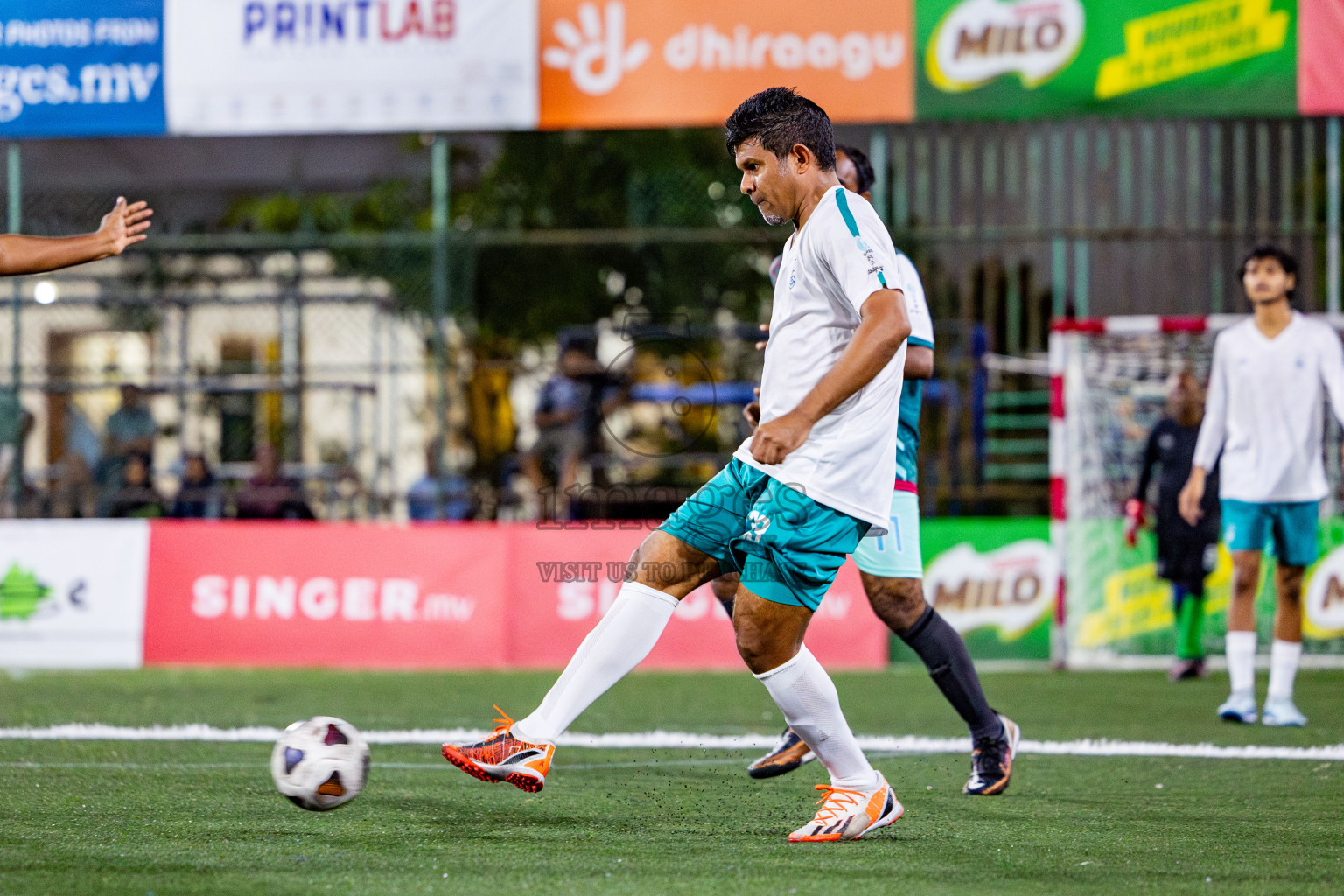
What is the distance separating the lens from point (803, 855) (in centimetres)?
379

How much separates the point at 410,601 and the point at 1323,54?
7685 mm

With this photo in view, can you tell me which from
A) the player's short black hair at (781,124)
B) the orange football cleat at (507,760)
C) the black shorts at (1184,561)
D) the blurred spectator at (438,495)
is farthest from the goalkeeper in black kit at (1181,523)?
the orange football cleat at (507,760)

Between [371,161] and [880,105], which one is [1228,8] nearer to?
[880,105]

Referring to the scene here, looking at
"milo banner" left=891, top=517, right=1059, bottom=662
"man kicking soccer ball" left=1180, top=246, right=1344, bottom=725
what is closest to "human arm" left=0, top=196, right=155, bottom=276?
"man kicking soccer ball" left=1180, top=246, right=1344, bottom=725

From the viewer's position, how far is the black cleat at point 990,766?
4.85 metres

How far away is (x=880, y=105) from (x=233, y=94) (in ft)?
16.4

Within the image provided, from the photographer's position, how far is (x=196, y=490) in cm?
1162

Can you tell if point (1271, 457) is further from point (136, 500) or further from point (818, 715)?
point (136, 500)

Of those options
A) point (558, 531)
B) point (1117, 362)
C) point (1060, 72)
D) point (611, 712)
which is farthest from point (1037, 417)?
point (611, 712)

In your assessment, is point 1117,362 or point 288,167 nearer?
point 1117,362

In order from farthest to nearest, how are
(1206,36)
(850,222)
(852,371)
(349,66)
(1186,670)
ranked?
(349,66)
(1206,36)
(1186,670)
(850,222)
(852,371)

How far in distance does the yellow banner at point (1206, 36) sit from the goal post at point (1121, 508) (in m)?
1.97

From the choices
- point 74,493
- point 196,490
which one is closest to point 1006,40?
point 196,490

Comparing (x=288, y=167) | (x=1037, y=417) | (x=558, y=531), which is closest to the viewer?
(x=558, y=531)
